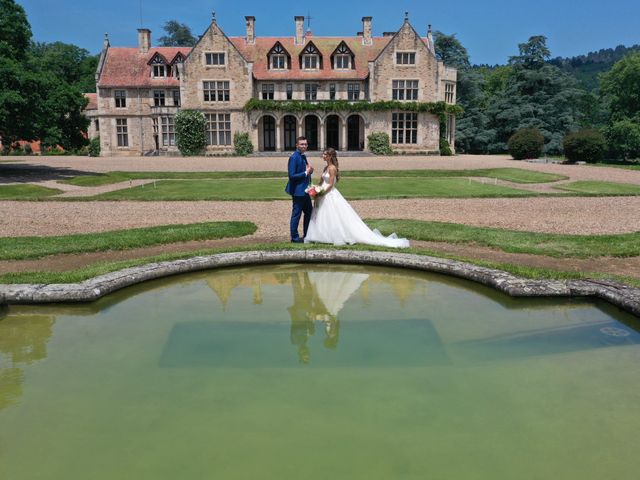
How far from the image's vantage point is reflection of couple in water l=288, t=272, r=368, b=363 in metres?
5.58

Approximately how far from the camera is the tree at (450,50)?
209 feet

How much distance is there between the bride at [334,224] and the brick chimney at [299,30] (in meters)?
40.9

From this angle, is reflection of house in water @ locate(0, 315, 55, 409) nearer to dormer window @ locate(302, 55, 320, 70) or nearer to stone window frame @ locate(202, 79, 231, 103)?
stone window frame @ locate(202, 79, 231, 103)

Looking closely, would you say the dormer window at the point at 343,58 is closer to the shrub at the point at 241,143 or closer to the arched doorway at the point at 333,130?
the arched doorway at the point at 333,130

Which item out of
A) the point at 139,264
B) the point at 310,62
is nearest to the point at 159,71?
the point at 310,62

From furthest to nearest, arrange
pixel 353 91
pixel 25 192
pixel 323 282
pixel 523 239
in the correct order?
pixel 353 91 → pixel 25 192 → pixel 523 239 → pixel 323 282

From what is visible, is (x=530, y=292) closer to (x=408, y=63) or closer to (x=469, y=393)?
(x=469, y=393)

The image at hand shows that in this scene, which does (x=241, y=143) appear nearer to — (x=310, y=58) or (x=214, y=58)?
(x=214, y=58)

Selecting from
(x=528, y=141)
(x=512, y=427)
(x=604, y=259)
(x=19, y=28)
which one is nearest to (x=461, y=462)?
(x=512, y=427)

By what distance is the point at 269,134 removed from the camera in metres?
49.2

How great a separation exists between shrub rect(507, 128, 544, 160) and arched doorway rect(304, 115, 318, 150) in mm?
17473

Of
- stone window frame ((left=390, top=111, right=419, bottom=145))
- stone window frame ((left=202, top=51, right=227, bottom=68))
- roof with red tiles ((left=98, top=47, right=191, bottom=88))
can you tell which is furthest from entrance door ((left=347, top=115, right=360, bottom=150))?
roof with red tiles ((left=98, top=47, right=191, bottom=88))

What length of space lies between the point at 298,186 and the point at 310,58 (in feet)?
128

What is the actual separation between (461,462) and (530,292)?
372 centimetres
